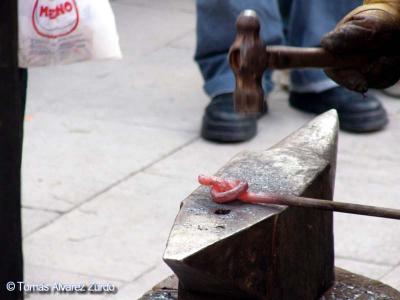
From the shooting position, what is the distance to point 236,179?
2195 mm

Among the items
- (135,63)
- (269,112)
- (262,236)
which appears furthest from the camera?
(135,63)

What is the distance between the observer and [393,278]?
12.8 feet

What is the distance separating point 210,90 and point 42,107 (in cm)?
91

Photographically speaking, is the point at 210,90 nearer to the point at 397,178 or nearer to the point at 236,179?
the point at 397,178

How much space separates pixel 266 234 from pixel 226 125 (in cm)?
311

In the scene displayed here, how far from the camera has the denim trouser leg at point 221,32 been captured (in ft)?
16.8

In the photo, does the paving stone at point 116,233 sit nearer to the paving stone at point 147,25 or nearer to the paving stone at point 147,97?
the paving stone at point 147,97

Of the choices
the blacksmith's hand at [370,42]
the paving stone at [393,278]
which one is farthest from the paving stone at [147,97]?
the blacksmith's hand at [370,42]

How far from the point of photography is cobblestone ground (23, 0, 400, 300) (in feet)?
13.4

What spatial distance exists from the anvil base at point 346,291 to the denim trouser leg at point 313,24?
2.89 m

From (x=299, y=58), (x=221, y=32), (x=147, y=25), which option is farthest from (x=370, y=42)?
(x=147, y=25)

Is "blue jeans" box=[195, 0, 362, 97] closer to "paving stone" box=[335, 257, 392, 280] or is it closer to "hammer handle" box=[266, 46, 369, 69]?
"paving stone" box=[335, 257, 392, 280]

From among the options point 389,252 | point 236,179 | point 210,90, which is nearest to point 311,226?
point 236,179

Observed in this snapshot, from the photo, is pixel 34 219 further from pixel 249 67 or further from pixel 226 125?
pixel 249 67
